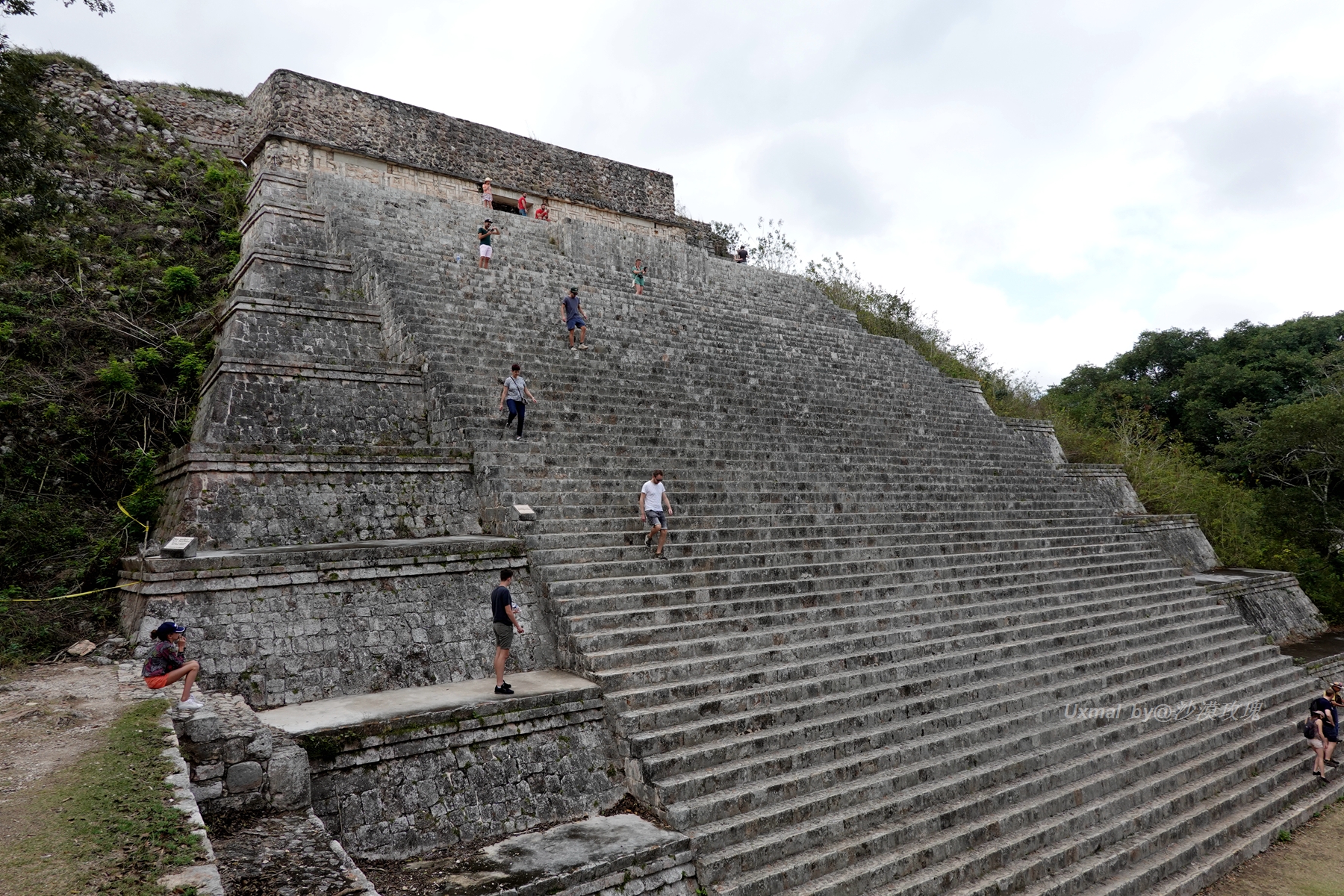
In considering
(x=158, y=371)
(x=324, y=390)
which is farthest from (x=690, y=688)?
(x=158, y=371)

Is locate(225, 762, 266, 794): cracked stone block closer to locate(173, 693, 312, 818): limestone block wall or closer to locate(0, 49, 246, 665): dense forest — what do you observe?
locate(173, 693, 312, 818): limestone block wall

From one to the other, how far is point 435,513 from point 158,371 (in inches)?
179

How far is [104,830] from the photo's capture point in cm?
299

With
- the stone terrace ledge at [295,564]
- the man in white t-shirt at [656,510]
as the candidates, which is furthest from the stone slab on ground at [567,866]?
the man in white t-shirt at [656,510]

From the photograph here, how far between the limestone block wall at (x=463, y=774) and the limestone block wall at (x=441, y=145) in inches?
563

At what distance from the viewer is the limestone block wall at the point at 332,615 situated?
5.09 metres

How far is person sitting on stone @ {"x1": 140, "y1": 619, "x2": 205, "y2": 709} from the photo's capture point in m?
4.40

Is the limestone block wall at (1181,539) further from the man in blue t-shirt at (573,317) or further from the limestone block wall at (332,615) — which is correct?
the limestone block wall at (332,615)

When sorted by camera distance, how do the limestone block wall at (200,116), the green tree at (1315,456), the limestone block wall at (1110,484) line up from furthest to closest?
the green tree at (1315,456), the limestone block wall at (200,116), the limestone block wall at (1110,484)

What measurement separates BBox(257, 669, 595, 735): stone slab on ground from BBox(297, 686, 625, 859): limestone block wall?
0.12 m

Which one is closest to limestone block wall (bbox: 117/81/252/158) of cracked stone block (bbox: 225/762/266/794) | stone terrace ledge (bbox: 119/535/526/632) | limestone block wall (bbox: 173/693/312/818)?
stone terrace ledge (bbox: 119/535/526/632)

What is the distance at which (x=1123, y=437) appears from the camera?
1781cm

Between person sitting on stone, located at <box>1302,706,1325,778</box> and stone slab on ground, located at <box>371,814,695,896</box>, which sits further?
person sitting on stone, located at <box>1302,706,1325,778</box>

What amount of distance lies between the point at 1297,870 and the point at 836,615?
4285 mm
